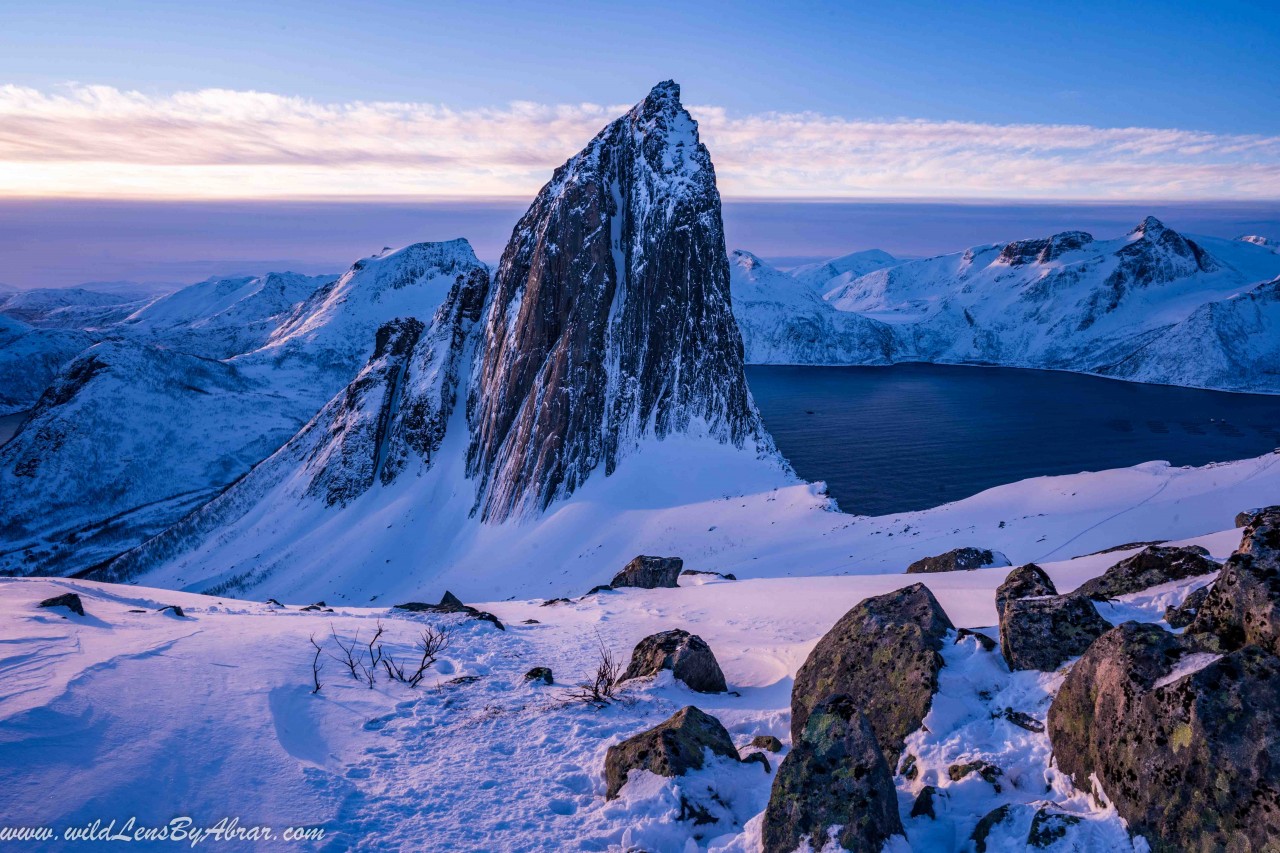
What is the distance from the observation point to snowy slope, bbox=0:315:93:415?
173 meters

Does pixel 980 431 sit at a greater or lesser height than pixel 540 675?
lesser

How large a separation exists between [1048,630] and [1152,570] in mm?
3394

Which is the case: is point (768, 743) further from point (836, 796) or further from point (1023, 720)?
point (1023, 720)

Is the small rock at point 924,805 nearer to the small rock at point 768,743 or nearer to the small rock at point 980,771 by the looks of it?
the small rock at point 980,771

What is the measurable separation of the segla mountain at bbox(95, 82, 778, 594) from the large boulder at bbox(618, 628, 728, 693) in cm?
3986

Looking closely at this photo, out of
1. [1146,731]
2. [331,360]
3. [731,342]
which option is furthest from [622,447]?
[331,360]

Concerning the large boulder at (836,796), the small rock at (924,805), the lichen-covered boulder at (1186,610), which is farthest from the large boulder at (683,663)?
the lichen-covered boulder at (1186,610)

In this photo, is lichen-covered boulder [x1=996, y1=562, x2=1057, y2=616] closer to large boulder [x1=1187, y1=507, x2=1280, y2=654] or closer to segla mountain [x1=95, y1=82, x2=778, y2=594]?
large boulder [x1=1187, y1=507, x2=1280, y2=654]

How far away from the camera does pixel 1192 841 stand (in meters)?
6.11

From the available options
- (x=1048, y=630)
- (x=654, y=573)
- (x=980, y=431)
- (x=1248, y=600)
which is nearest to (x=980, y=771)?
(x=1048, y=630)

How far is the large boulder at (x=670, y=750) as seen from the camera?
9.11m

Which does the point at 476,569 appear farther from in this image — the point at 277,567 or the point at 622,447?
the point at 277,567

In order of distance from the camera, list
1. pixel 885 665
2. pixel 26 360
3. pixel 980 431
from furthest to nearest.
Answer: pixel 26 360 → pixel 980 431 → pixel 885 665

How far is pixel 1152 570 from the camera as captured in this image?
11391 mm
